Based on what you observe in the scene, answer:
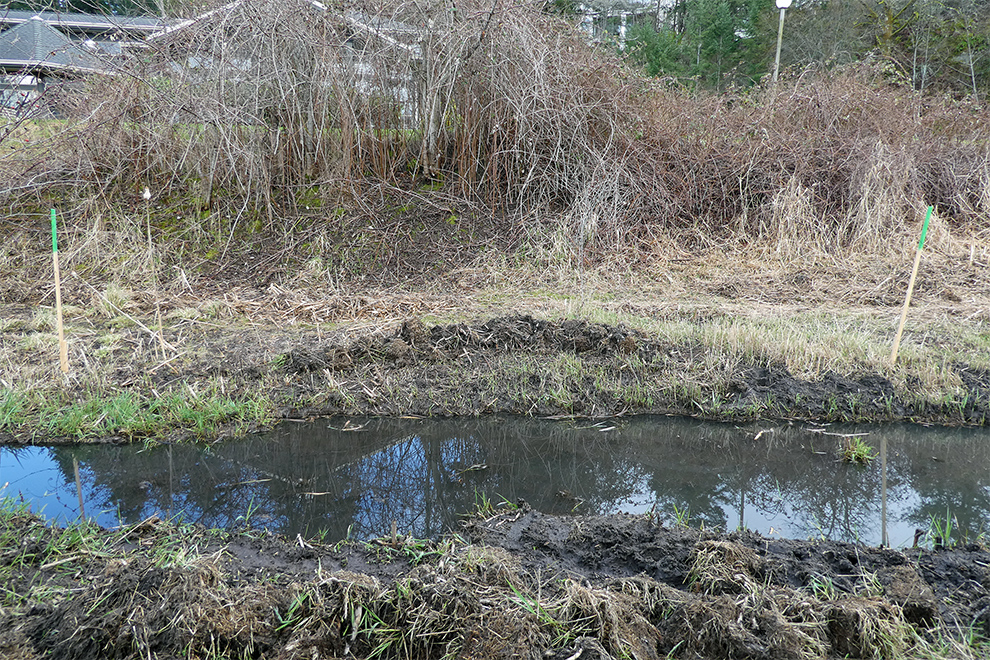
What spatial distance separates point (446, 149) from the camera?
9367mm

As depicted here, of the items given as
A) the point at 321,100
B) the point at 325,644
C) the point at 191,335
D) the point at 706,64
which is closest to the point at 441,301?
the point at 191,335

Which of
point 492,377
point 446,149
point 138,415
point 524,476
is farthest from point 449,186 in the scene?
point 524,476

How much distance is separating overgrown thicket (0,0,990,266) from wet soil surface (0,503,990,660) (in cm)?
605

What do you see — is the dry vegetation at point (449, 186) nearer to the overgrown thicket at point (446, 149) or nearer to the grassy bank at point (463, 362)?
the overgrown thicket at point (446, 149)

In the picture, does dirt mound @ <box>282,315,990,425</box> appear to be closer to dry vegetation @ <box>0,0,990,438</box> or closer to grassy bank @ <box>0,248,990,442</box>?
grassy bank @ <box>0,248,990,442</box>

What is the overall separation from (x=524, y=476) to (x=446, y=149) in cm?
620

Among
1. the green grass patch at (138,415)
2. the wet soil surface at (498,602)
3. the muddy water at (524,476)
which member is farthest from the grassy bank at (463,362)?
the wet soil surface at (498,602)

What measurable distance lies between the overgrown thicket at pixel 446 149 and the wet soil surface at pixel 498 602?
6.05 m

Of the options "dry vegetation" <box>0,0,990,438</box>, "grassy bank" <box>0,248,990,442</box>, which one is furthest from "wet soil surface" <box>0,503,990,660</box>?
"dry vegetation" <box>0,0,990,438</box>

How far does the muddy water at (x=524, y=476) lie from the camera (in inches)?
149

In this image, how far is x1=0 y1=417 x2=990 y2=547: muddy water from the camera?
3781mm

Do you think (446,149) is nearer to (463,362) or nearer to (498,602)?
(463,362)

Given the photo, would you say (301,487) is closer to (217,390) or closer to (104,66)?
(217,390)

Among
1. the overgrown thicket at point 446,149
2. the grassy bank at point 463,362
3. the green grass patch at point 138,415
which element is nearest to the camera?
the green grass patch at point 138,415
